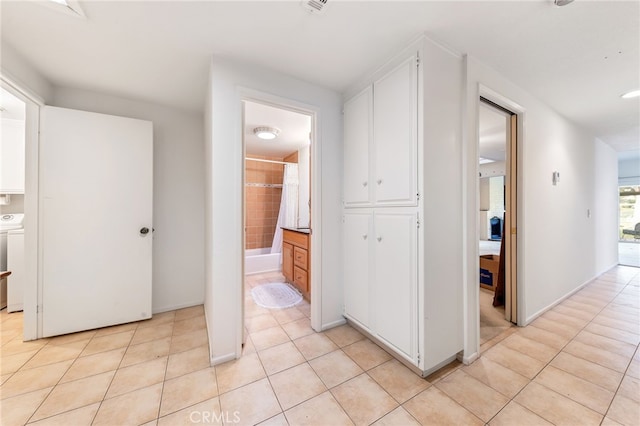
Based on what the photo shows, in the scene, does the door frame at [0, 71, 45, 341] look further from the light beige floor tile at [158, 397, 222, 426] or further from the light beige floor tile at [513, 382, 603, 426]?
the light beige floor tile at [513, 382, 603, 426]

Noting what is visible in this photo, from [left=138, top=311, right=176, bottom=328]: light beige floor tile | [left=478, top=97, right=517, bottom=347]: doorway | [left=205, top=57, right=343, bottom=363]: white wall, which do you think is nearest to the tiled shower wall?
[left=138, top=311, right=176, bottom=328]: light beige floor tile

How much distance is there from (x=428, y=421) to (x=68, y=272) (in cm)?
304

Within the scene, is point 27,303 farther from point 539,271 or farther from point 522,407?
point 539,271

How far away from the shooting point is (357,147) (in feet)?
6.79

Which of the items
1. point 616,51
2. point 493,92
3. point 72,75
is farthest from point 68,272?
point 616,51

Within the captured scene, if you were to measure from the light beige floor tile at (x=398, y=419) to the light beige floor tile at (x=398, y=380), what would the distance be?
3.3 inches

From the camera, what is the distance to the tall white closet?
152 centimetres

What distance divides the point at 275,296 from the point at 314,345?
1246mm

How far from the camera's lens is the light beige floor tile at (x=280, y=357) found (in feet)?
5.43

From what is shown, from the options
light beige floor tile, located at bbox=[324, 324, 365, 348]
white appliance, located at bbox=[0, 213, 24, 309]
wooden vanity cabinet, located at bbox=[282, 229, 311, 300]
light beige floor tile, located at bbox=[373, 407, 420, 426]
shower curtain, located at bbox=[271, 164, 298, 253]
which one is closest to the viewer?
light beige floor tile, located at bbox=[373, 407, 420, 426]

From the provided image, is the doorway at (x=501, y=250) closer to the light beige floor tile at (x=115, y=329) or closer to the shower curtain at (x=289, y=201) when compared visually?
the shower curtain at (x=289, y=201)

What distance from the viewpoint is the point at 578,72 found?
191cm

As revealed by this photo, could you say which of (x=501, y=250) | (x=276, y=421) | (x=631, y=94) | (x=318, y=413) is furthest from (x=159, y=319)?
(x=631, y=94)

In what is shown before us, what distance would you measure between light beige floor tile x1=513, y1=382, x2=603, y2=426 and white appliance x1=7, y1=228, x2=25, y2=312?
453 cm
